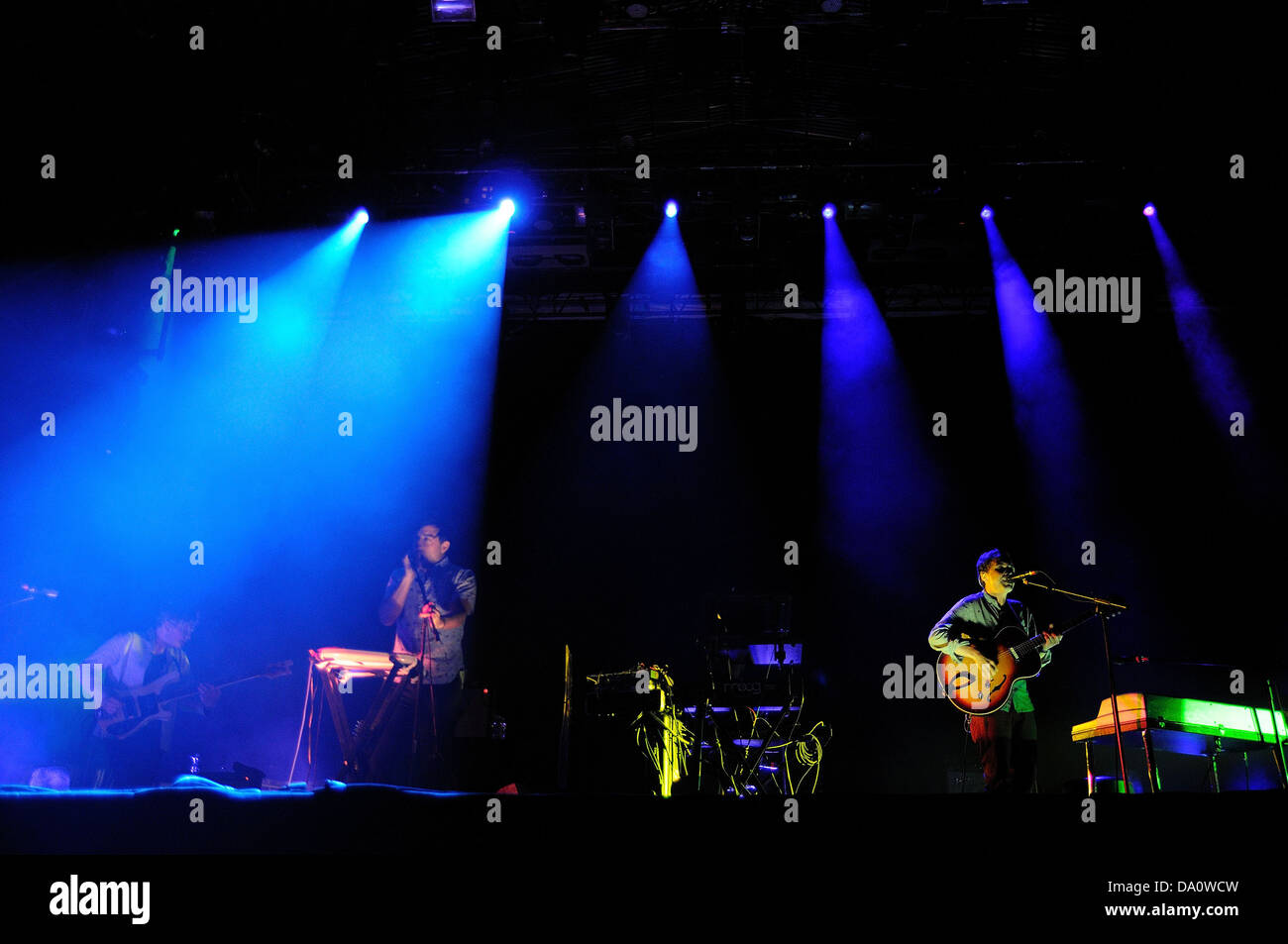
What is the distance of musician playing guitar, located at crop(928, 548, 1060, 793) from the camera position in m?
4.79

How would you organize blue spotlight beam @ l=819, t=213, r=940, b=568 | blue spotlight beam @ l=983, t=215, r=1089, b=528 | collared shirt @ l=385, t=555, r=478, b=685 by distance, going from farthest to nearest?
1. blue spotlight beam @ l=819, t=213, r=940, b=568
2. blue spotlight beam @ l=983, t=215, r=1089, b=528
3. collared shirt @ l=385, t=555, r=478, b=685

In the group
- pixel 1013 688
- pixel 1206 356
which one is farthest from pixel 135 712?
pixel 1206 356

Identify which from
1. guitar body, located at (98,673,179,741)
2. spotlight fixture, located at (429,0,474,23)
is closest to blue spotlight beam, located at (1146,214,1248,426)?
spotlight fixture, located at (429,0,474,23)

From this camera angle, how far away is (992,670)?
4.84 meters

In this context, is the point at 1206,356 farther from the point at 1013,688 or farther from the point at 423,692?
the point at 423,692

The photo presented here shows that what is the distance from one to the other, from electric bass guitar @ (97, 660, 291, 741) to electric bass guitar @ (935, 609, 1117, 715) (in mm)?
5052

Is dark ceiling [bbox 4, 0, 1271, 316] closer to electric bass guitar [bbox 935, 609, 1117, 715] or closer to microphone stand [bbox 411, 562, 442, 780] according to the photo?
microphone stand [bbox 411, 562, 442, 780]

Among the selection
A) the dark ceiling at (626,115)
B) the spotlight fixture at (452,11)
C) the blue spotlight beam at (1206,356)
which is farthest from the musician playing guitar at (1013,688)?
the blue spotlight beam at (1206,356)

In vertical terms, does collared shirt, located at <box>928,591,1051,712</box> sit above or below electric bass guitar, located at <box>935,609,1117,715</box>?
above

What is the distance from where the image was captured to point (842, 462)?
30.1 feet

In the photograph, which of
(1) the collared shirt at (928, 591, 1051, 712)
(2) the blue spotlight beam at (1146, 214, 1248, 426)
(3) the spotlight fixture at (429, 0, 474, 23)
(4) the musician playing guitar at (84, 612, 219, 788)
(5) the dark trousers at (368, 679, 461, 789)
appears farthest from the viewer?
(2) the blue spotlight beam at (1146, 214, 1248, 426)

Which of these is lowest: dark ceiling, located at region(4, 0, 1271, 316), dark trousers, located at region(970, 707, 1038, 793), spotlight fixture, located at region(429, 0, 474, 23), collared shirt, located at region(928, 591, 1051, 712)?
dark trousers, located at region(970, 707, 1038, 793)

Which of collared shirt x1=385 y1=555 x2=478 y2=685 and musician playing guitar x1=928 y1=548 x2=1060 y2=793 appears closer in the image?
musician playing guitar x1=928 y1=548 x2=1060 y2=793

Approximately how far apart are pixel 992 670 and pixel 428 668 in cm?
340
